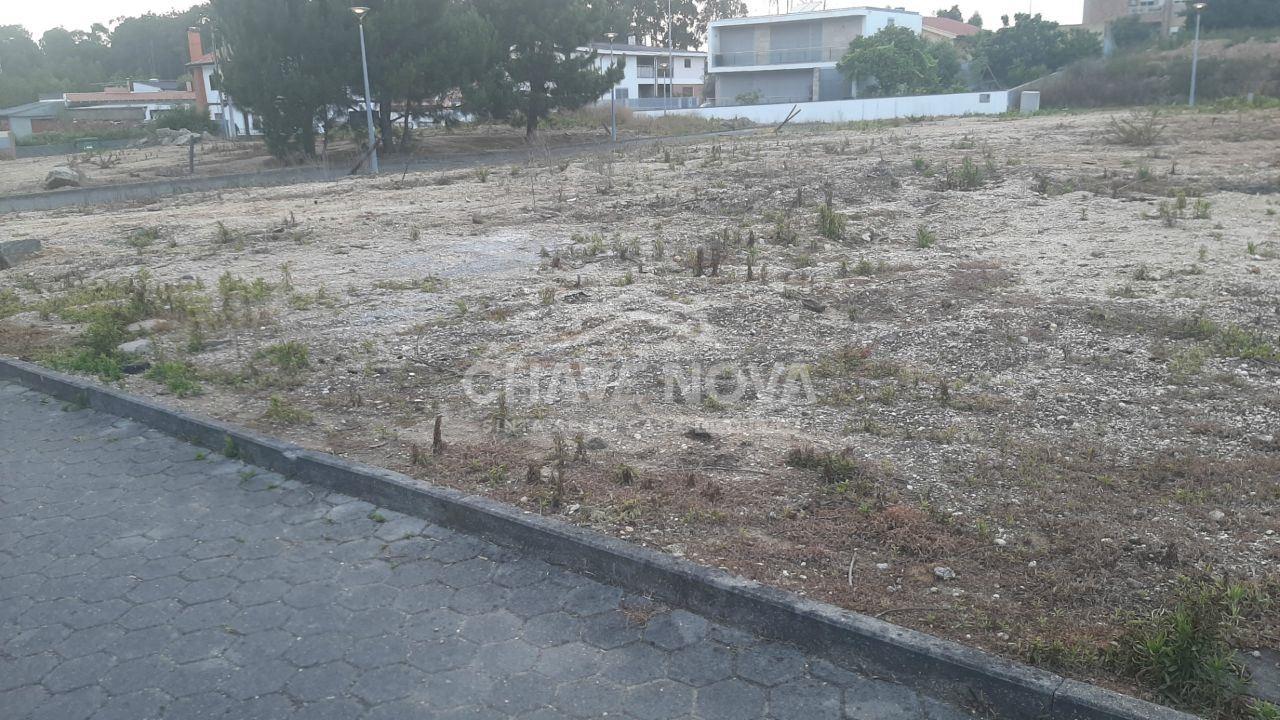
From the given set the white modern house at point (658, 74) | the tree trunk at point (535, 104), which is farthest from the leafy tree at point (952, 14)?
the tree trunk at point (535, 104)

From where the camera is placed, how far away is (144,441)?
17.9 feet

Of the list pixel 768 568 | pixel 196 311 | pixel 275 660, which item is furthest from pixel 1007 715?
pixel 196 311

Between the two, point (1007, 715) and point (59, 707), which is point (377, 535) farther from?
point (1007, 715)

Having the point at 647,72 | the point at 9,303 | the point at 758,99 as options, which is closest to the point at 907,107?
the point at 758,99

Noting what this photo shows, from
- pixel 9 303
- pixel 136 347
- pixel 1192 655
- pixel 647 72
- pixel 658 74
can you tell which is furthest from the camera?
pixel 658 74

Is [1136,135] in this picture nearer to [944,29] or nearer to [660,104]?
[660,104]

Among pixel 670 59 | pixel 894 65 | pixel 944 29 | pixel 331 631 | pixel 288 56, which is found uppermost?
pixel 944 29

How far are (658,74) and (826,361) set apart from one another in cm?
6307

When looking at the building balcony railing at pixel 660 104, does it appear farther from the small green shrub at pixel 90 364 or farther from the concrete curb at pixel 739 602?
the concrete curb at pixel 739 602

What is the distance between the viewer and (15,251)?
12.6 m

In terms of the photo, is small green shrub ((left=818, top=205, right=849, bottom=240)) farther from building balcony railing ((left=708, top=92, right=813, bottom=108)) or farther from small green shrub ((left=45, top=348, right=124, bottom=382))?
building balcony railing ((left=708, top=92, right=813, bottom=108))

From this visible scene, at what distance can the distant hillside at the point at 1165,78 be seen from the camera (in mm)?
34094

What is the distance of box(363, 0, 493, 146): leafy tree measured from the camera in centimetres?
2552

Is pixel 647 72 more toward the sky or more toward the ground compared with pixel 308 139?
more toward the sky
